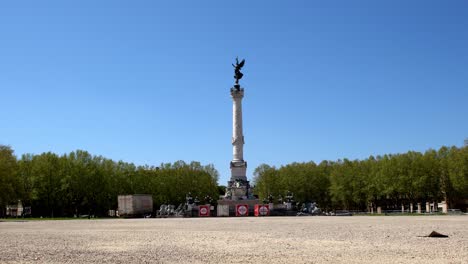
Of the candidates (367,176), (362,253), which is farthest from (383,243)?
(367,176)

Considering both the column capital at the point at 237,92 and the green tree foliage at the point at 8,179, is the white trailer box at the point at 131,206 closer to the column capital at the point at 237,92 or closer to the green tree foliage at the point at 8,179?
the green tree foliage at the point at 8,179

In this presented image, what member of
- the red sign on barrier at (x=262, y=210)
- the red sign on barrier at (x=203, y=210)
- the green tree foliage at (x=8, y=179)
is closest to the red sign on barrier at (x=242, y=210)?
the red sign on barrier at (x=262, y=210)

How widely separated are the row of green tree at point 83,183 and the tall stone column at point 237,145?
92.1ft

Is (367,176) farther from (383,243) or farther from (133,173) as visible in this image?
(383,243)

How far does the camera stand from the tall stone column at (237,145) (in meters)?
95.2

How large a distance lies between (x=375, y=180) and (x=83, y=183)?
180 feet

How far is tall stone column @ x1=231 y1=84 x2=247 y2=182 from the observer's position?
9525cm

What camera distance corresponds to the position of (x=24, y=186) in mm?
97000

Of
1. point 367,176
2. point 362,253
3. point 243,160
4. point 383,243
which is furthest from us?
point 367,176

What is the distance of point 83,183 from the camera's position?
10331 cm

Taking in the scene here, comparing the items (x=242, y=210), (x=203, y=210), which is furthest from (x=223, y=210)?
(x=203, y=210)

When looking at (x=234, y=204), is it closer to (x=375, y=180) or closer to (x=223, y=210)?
(x=223, y=210)

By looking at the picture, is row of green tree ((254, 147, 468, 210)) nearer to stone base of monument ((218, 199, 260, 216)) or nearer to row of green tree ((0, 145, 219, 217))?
row of green tree ((0, 145, 219, 217))

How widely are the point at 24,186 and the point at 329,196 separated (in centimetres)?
6526
